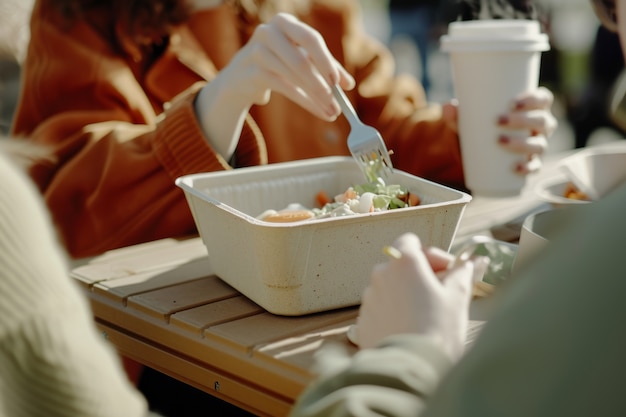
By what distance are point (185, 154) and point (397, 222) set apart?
0.52 meters

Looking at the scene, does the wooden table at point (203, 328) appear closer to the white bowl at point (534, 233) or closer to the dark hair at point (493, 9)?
the white bowl at point (534, 233)

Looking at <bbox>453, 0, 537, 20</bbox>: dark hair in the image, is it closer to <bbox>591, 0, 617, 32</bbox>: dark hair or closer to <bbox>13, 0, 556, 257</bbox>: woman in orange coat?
<bbox>13, 0, 556, 257</bbox>: woman in orange coat

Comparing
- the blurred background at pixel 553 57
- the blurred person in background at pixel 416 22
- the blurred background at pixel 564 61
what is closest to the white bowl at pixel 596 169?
the blurred background at pixel 553 57

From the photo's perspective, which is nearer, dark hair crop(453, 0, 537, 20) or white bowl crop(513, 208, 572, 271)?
white bowl crop(513, 208, 572, 271)

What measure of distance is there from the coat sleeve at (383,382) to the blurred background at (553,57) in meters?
1.80

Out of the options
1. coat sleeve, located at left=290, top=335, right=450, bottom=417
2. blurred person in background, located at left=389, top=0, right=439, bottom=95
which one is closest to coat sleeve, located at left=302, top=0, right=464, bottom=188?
coat sleeve, located at left=290, top=335, right=450, bottom=417

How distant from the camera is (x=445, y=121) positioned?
70.0 inches

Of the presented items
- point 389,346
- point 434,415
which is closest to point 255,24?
point 389,346

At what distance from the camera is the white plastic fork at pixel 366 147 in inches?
47.0

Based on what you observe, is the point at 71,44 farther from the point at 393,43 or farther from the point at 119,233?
the point at 393,43

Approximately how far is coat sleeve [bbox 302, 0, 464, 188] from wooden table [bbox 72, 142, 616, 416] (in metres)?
0.59

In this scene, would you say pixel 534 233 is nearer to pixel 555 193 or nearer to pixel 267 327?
pixel 267 327

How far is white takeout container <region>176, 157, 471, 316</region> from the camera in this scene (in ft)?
3.08

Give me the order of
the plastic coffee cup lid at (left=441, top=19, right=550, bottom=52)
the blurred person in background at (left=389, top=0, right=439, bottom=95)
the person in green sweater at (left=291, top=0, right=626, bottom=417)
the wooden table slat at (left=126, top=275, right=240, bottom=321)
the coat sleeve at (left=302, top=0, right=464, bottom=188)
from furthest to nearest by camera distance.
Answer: the blurred person in background at (left=389, top=0, right=439, bottom=95) → the coat sleeve at (left=302, top=0, right=464, bottom=188) → the plastic coffee cup lid at (left=441, top=19, right=550, bottom=52) → the wooden table slat at (left=126, top=275, right=240, bottom=321) → the person in green sweater at (left=291, top=0, right=626, bottom=417)
